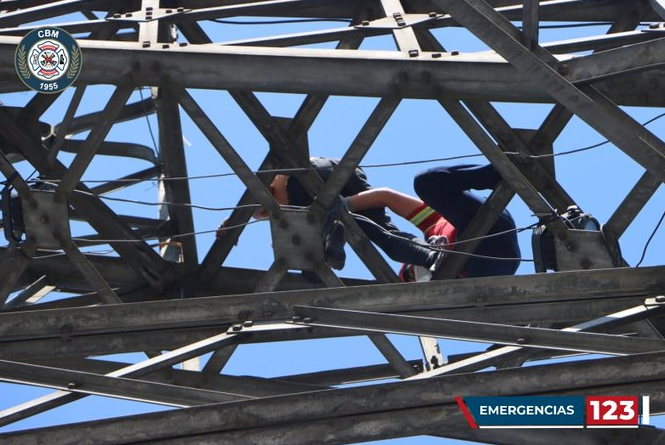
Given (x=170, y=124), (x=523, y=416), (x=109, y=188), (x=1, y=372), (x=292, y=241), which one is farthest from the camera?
(x=109, y=188)

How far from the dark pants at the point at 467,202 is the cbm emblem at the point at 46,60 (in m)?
2.53

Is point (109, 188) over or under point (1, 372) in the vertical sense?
over

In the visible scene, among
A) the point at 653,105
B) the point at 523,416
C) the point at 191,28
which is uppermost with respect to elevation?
the point at 191,28

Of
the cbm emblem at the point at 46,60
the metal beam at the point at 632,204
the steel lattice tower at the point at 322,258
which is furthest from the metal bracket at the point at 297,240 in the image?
the metal beam at the point at 632,204

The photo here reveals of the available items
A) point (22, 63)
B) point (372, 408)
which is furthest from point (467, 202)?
point (372, 408)

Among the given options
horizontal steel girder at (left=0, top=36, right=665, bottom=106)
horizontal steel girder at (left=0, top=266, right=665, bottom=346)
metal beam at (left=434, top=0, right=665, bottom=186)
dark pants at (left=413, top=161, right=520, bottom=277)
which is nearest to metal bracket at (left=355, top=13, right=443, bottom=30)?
horizontal steel girder at (left=0, top=36, right=665, bottom=106)

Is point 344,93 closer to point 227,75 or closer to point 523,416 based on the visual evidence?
point 227,75

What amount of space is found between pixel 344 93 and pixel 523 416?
85.0 inches

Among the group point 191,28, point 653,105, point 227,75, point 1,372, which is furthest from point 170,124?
point 653,105

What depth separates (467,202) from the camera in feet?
36.1

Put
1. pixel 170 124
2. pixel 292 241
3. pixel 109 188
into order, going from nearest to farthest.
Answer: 1. pixel 292 241
2. pixel 170 124
3. pixel 109 188

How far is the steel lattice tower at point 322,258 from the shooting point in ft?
27.0

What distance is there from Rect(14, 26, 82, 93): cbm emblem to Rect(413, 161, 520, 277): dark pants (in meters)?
2.53

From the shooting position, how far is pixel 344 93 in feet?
30.4
